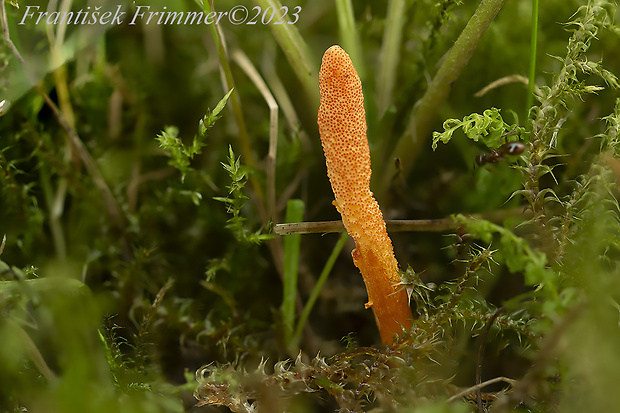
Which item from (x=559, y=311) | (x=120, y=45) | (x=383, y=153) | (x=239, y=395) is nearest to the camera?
(x=559, y=311)

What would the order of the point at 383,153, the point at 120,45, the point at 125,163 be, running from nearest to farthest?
the point at 383,153 < the point at 125,163 < the point at 120,45

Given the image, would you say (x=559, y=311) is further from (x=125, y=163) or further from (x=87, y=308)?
(x=125, y=163)

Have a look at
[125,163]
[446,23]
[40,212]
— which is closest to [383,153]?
[446,23]

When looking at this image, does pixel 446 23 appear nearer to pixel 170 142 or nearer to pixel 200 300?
pixel 170 142

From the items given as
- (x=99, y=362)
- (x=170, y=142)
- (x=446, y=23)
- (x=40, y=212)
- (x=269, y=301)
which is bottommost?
(x=269, y=301)

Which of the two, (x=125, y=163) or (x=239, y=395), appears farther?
(x=125, y=163)

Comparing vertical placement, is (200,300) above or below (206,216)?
below
